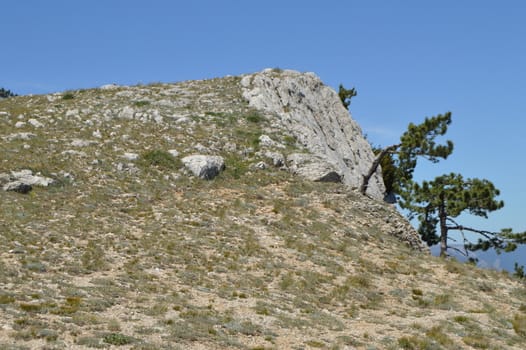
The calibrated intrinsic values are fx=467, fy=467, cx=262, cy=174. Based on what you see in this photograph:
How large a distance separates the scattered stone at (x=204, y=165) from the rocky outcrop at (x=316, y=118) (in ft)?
27.6

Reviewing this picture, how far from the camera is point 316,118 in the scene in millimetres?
52062

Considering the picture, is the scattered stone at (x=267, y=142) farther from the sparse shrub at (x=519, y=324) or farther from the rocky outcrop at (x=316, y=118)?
the sparse shrub at (x=519, y=324)

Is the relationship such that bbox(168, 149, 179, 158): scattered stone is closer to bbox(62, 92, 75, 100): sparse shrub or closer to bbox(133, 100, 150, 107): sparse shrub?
bbox(133, 100, 150, 107): sparse shrub

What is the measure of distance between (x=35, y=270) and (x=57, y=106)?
103 feet

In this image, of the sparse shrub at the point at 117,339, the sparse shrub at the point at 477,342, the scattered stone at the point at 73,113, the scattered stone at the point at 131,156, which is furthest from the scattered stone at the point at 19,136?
the sparse shrub at the point at 477,342

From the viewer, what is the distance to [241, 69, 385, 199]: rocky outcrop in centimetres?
4631

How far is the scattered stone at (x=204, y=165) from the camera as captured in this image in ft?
122

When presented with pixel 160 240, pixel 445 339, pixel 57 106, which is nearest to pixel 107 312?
pixel 160 240

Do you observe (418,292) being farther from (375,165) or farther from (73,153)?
(73,153)

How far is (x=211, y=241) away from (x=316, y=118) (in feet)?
93.9

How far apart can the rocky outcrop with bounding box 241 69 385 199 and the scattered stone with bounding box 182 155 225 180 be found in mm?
8416

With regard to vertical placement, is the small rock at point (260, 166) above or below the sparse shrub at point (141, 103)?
below

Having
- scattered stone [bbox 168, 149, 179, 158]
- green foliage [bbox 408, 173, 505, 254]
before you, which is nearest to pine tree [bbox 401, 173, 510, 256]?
green foliage [bbox 408, 173, 505, 254]

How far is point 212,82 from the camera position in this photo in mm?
56562
